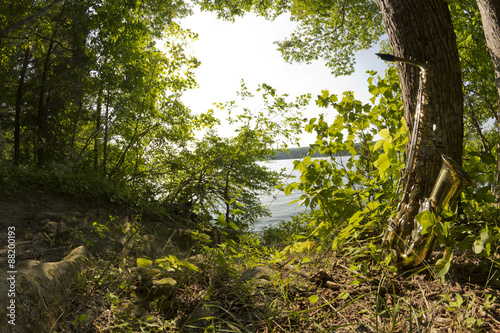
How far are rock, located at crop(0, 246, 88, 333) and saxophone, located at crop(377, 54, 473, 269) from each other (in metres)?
1.85

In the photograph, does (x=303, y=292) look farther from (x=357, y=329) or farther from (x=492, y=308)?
(x=492, y=308)

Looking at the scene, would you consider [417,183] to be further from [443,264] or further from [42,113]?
[42,113]

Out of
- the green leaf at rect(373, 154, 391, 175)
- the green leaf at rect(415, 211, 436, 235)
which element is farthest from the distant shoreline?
the green leaf at rect(415, 211, 436, 235)

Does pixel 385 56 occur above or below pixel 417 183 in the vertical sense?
above

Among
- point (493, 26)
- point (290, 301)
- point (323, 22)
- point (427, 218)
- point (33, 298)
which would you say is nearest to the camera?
point (427, 218)

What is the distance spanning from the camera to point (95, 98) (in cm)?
1034

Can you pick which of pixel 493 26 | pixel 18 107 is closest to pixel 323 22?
pixel 493 26

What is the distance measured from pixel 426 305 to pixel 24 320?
6.34ft

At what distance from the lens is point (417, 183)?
156 cm

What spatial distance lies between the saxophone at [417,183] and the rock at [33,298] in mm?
1852

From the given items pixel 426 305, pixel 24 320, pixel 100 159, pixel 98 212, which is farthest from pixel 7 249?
pixel 100 159

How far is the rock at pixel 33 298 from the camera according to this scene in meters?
1.28

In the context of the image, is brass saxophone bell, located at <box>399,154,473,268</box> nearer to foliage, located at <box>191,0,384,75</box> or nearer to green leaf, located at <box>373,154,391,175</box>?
green leaf, located at <box>373,154,391,175</box>

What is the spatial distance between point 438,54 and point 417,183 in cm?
77
